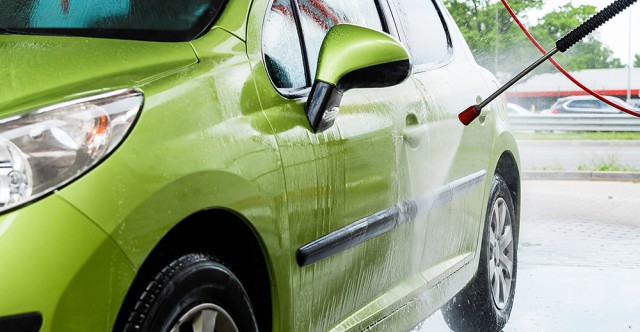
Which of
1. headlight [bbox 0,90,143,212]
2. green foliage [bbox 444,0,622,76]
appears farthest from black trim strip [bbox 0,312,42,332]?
green foliage [bbox 444,0,622,76]

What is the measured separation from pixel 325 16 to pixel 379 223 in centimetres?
68

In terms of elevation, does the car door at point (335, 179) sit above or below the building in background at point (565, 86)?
above

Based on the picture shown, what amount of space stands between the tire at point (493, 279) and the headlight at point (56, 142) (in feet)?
9.93

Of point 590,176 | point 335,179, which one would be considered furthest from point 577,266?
point 590,176

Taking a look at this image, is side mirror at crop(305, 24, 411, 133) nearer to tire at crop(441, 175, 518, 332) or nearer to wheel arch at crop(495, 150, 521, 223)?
tire at crop(441, 175, 518, 332)

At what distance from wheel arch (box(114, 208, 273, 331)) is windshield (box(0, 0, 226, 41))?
20.0 inches

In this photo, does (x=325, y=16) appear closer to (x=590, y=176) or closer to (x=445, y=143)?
(x=445, y=143)

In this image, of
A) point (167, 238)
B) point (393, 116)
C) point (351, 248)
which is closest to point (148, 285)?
point (167, 238)

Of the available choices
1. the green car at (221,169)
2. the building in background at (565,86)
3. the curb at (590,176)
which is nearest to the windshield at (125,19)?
the green car at (221,169)

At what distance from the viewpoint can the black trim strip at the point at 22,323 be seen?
6.83ft

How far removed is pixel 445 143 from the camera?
174 inches

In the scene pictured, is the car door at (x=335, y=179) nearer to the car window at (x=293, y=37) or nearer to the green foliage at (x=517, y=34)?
the car window at (x=293, y=37)

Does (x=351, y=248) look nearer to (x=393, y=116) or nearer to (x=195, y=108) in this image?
(x=393, y=116)

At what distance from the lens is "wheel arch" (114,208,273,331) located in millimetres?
2438
